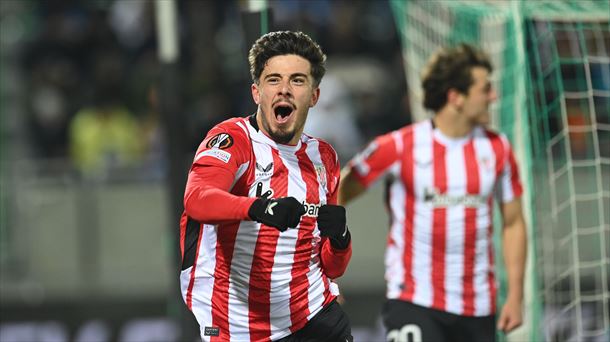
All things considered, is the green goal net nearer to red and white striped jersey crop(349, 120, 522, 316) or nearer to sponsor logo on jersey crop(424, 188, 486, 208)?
red and white striped jersey crop(349, 120, 522, 316)

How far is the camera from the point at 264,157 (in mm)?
4566

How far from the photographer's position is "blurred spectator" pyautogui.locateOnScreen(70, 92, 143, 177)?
489 inches

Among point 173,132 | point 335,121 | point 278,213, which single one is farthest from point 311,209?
point 335,121

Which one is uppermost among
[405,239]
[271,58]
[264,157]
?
[271,58]

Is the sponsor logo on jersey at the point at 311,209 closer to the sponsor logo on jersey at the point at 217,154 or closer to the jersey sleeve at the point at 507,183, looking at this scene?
the sponsor logo on jersey at the point at 217,154

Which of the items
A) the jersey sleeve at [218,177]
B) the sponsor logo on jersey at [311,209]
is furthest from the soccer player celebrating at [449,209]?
the jersey sleeve at [218,177]

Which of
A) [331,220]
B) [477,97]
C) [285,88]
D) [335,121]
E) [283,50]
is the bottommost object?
[331,220]

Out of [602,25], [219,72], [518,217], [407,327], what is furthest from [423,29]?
[219,72]

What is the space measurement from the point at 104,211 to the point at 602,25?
4.96 m

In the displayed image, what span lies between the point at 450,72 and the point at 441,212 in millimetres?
742

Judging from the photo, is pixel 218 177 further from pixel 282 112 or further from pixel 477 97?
pixel 477 97

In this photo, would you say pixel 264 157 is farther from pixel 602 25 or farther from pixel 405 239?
pixel 602 25

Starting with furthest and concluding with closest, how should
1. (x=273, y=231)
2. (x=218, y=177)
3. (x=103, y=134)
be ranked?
(x=103, y=134) → (x=273, y=231) → (x=218, y=177)

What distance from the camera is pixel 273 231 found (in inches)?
182
